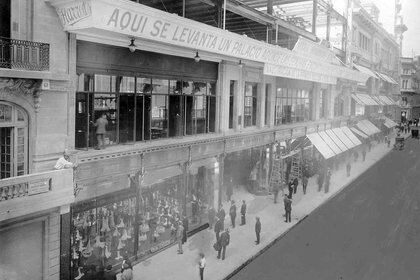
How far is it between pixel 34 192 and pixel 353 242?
1394cm

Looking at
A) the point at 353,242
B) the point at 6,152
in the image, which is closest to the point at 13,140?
the point at 6,152

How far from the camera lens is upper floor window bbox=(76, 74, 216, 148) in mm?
13695

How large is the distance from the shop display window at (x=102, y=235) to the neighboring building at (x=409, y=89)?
264 feet

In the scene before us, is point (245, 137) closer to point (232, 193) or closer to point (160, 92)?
point (232, 193)

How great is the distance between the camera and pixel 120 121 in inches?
600

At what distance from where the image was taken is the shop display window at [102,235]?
1375cm

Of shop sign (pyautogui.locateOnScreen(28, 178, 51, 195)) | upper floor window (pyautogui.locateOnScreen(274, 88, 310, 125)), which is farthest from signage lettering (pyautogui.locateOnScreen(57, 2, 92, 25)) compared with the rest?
upper floor window (pyautogui.locateOnScreen(274, 88, 310, 125))

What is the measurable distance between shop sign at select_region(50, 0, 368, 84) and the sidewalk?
827 cm

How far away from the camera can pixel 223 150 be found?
21172mm

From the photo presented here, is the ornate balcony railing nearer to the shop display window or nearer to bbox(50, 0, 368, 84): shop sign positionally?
bbox(50, 0, 368, 84): shop sign

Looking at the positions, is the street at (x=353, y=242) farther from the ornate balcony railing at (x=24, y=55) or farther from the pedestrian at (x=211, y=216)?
the ornate balcony railing at (x=24, y=55)

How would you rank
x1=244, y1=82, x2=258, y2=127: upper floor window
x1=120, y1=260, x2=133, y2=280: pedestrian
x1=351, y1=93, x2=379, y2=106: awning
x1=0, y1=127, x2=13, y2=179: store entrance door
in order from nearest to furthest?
x1=0, y1=127, x2=13, y2=179: store entrance door, x1=120, y1=260, x2=133, y2=280: pedestrian, x1=244, y1=82, x2=258, y2=127: upper floor window, x1=351, y1=93, x2=379, y2=106: awning

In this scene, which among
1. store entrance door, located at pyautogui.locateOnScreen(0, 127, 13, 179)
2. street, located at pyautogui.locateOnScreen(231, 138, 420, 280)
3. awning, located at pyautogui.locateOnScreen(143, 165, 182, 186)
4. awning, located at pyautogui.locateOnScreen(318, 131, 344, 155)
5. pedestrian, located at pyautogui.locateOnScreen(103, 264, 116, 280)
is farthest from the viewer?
awning, located at pyautogui.locateOnScreen(318, 131, 344, 155)

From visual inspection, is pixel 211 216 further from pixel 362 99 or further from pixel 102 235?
pixel 362 99
